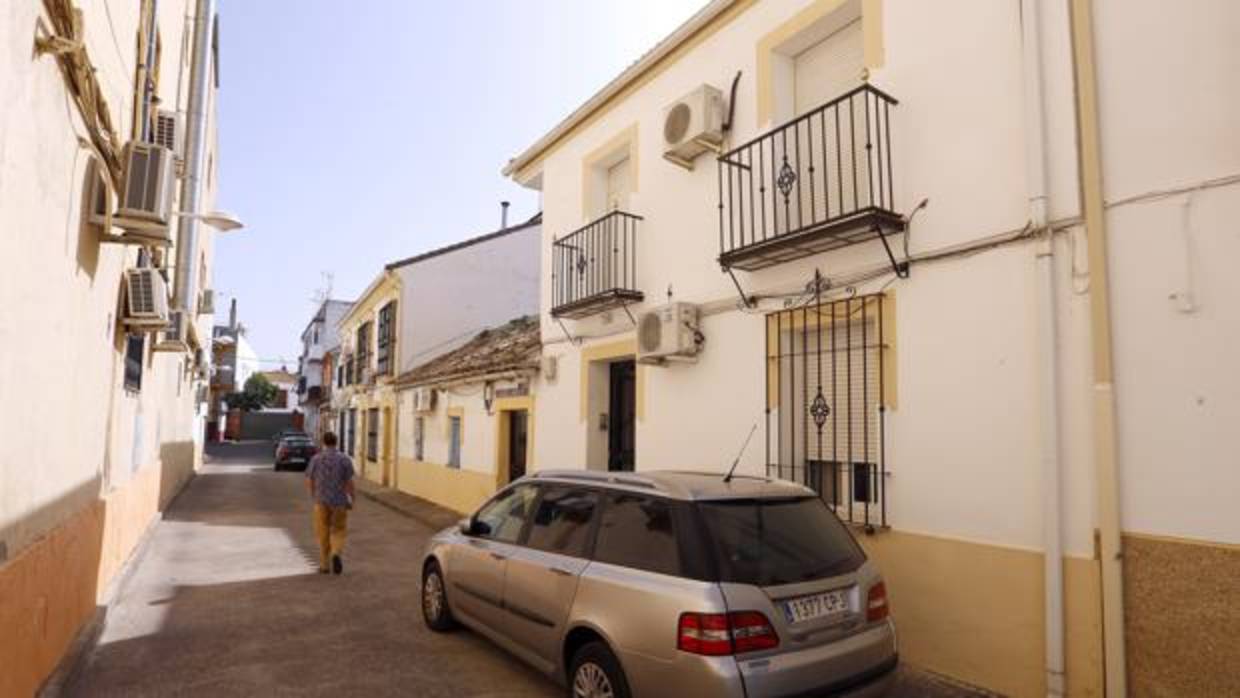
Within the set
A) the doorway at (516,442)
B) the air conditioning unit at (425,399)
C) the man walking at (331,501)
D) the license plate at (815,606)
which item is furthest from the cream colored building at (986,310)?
Answer: the air conditioning unit at (425,399)

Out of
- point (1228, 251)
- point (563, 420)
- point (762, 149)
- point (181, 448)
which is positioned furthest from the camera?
point (181, 448)

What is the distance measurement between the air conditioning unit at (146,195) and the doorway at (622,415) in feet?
16.4

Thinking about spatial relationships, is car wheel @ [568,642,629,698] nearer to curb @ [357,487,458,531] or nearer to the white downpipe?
the white downpipe

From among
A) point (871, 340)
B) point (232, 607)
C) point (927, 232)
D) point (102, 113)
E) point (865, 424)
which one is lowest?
point (232, 607)

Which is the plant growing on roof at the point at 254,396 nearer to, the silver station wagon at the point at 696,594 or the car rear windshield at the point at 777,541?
the silver station wagon at the point at 696,594

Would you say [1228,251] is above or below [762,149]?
below

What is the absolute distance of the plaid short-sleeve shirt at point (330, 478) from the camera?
A: 8.14m

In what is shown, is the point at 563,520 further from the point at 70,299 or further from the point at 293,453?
the point at 293,453

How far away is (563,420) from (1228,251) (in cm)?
709

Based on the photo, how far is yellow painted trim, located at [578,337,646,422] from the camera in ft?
25.8

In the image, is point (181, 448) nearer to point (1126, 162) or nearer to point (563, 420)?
point (563, 420)

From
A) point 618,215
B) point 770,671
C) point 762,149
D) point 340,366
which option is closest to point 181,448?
point 340,366

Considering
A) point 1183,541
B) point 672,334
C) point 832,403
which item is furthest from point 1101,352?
point 672,334

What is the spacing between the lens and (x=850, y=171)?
5918 mm
